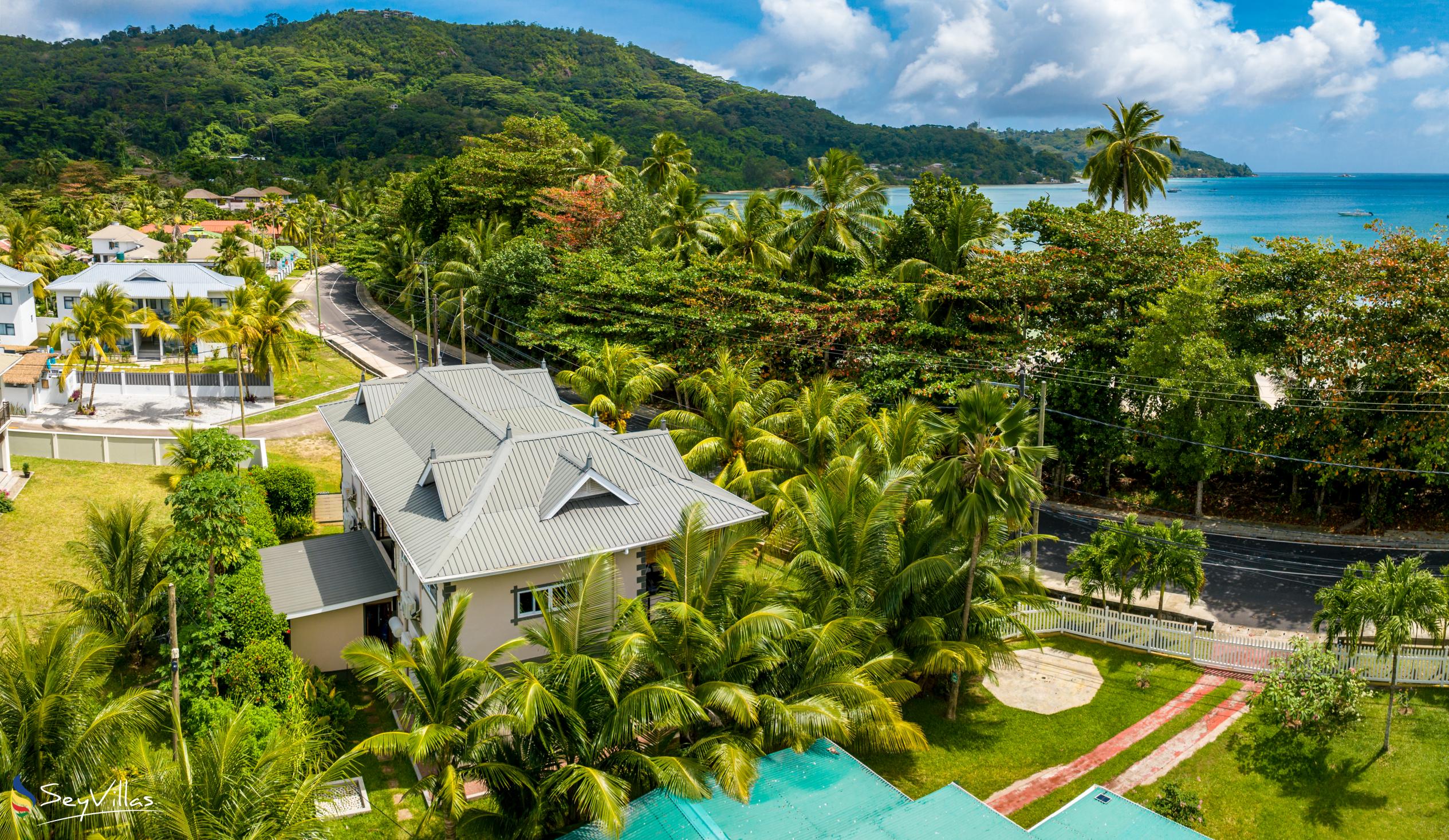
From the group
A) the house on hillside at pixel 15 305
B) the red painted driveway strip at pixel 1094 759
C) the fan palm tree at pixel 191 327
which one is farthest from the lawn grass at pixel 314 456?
the house on hillside at pixel 15 305

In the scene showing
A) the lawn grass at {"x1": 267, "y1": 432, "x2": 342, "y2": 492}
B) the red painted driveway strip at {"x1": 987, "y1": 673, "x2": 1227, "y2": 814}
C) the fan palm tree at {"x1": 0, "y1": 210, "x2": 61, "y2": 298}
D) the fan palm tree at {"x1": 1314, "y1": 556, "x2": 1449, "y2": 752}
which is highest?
the fan palm tree at {"x1": 0, "y1": 210, "x2": 61, "y2": 298}

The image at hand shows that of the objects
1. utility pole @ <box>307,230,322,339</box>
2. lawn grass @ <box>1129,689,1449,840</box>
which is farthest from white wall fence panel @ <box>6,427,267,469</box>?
lawn grass @ <box>1129,689,1449,840</box>

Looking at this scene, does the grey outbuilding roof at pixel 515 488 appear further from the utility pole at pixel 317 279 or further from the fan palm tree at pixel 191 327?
the utility pole at pixel 317 279

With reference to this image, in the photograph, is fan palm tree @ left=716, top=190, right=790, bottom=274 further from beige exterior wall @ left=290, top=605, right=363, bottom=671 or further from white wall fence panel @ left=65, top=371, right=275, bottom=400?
beige exterior wall @ left=290, top=605, right=363, bottom=671

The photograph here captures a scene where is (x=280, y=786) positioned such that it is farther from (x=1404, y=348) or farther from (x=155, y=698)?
(x=1404, y=348)

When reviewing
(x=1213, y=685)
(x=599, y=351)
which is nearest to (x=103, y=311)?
Result: (x=599, y=351)

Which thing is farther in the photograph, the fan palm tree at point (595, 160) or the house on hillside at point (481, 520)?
the fan palm tree at point (595, 160)
